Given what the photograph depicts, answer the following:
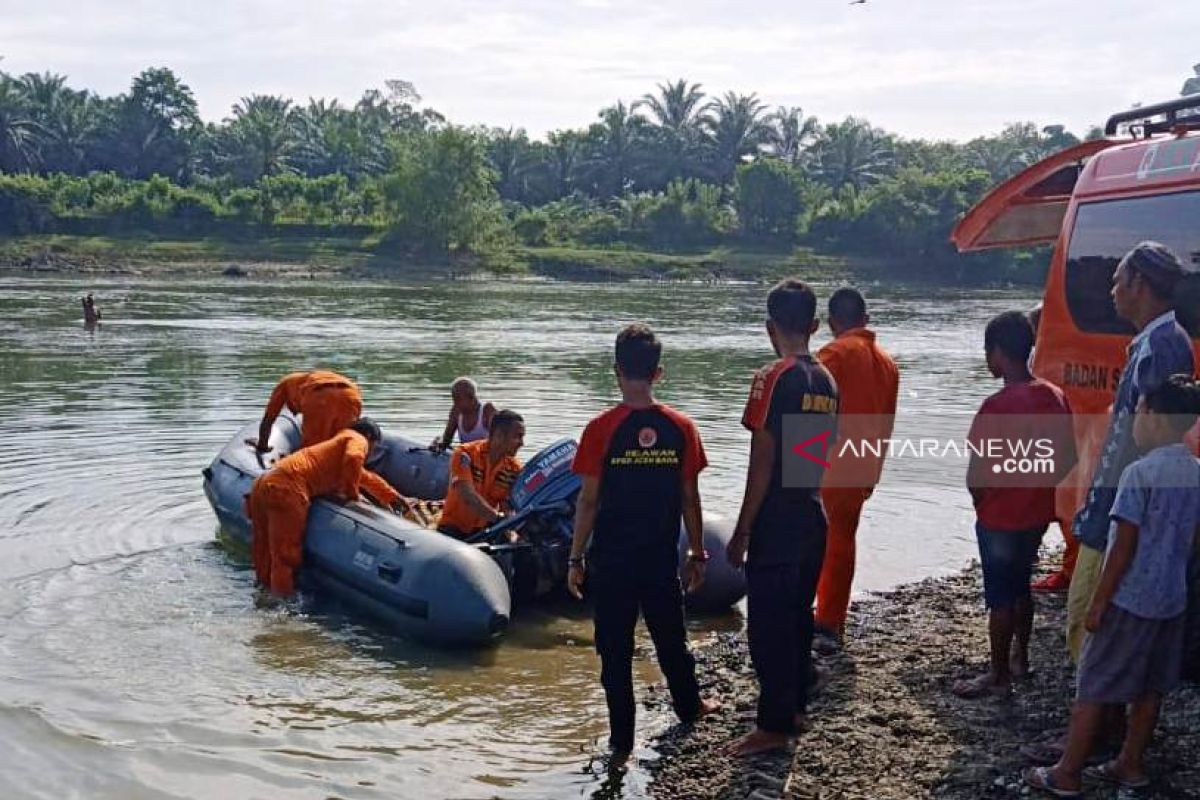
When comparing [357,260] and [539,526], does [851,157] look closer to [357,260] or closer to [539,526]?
[357,260]

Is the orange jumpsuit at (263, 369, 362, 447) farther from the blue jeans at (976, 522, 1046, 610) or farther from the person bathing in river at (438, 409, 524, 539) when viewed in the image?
the blue jeans at (976, 522, 1046, 610)

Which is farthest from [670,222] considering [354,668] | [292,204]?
[354,668]

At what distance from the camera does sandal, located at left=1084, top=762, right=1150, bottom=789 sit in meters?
4.41

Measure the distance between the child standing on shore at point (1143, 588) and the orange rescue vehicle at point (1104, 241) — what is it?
68.6 inches

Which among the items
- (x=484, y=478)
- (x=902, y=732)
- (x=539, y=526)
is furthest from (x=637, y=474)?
(x=484, y=478)

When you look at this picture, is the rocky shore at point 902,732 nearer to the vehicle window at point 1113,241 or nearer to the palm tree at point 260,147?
the vehicle window at point 1113,241

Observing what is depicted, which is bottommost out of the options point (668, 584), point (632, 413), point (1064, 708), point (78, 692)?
point (78, 692)

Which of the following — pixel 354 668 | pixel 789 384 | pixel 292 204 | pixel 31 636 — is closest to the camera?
pixel 789 384

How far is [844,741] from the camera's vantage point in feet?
17.3


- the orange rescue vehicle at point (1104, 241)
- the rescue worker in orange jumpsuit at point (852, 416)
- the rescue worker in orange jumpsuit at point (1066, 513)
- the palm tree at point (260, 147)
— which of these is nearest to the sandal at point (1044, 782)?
the rescue worker in orange jumpsuit at point (1066, 513)

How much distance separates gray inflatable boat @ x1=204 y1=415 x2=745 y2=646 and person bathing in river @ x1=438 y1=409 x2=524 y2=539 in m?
0.19

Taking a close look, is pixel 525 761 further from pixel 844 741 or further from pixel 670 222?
pixel 670 222

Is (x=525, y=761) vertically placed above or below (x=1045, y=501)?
below

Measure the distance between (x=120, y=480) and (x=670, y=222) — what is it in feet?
207
